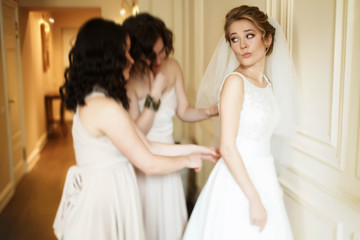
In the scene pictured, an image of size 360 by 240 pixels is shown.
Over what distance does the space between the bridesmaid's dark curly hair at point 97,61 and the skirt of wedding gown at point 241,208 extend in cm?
60

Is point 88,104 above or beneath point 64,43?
beneath

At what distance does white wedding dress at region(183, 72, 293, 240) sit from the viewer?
151 centimetres

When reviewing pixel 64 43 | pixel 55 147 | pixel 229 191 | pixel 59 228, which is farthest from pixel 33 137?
pixel 229 191

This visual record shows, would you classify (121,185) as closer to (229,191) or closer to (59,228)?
(59,228)

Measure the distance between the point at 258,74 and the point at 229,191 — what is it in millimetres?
522

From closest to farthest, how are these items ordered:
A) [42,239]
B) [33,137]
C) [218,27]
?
[218,27], [42,239], [33,137]

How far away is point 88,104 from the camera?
5.06ft

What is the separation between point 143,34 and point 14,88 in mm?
3503

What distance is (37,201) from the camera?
4.12 metres

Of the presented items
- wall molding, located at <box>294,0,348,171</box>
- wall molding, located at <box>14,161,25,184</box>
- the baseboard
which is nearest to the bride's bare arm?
wall molding, located at <box>294,0,348,171</box>

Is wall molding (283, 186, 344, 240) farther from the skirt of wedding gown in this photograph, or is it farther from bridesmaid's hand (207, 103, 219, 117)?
bridesmaid's hand (207, 103, 219, 117)

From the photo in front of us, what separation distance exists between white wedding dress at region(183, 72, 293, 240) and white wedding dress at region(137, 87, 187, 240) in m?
0.63

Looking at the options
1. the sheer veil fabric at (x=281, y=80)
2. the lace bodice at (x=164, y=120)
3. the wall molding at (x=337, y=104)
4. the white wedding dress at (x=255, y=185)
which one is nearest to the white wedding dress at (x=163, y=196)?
the lace bodice at (x=164, y=120)

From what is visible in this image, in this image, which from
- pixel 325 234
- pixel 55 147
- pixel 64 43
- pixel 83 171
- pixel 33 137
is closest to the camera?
pixel 325 234
